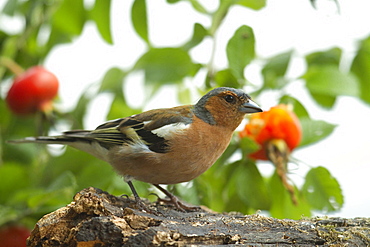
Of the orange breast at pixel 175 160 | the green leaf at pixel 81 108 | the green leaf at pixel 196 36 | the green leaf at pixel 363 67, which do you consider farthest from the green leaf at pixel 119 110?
the green leaf at pixel 363 67

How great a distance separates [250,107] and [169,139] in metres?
0.69

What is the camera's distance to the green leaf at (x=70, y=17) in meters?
4.34

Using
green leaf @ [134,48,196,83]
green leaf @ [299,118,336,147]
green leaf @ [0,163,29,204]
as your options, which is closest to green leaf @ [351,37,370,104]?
green leaf @ [299,118,336,147]

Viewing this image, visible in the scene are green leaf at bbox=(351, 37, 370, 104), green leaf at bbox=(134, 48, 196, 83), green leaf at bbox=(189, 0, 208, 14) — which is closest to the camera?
green leaf at bbox=(134, 48, 196, 83)

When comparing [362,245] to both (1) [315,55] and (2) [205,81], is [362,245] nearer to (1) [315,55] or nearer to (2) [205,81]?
(2) [205,81]

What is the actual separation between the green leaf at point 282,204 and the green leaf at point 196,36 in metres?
1.23

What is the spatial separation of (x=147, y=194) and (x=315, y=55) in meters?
2.01

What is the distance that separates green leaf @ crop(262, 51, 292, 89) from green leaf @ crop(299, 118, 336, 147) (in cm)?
37

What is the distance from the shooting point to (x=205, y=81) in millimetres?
3889

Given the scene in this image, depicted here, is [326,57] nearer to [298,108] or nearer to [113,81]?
[298,108]

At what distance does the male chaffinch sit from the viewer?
135 inches

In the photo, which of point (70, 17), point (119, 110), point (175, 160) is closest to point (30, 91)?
point (70, 17)

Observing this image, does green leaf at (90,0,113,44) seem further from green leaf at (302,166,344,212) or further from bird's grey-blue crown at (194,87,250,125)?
green leaf at (302,166,344,212)

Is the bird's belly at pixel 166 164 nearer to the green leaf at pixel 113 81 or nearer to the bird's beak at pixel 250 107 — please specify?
the bird's beak at pixel 250 107
